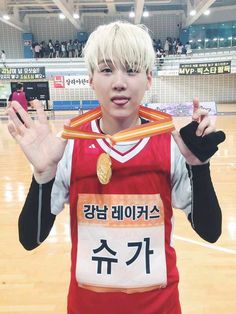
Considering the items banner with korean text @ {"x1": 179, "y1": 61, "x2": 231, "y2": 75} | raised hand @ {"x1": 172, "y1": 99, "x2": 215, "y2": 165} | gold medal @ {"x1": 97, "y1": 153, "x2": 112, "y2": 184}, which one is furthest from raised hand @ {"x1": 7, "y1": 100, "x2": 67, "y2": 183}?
banner with korean text @ {"x1": 179, "y1": 61, "x2": 231, "y2": 75}

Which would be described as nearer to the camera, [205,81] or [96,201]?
[96,201]

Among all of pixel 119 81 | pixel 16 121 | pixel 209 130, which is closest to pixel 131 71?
pixel 119 81

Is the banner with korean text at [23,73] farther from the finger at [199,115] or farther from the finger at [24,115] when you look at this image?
the finger at [199,115]

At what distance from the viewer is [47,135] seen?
3.68 ft

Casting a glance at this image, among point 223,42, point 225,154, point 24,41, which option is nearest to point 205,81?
point 223,42

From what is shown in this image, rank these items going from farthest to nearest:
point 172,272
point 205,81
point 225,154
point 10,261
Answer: point 205,81, point 225,154, point 10,261, point 172,272

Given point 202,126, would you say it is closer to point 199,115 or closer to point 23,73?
point 199,115

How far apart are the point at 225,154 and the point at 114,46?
671 centimetres

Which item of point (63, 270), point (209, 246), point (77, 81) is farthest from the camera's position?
point (77, 81)

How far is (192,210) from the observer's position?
1.12 meters

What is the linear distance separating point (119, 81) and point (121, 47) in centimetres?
11

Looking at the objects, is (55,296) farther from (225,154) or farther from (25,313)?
(225,154)

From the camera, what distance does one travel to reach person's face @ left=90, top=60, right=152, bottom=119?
1.03 meters

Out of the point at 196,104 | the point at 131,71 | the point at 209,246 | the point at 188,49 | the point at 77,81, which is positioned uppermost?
the point at 188,49
